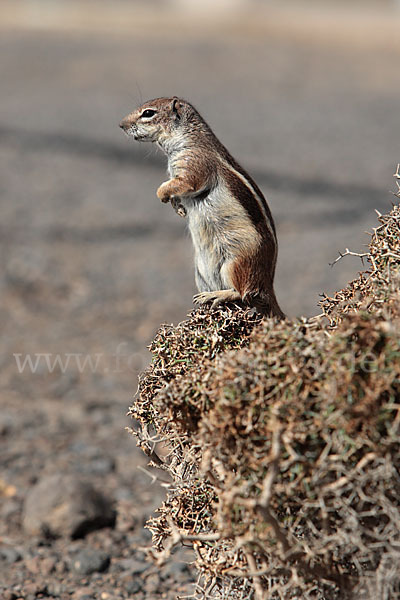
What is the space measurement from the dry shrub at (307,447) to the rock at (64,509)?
1982 mm

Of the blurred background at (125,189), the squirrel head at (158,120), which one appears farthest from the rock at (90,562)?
the squirrel head at (158,120)

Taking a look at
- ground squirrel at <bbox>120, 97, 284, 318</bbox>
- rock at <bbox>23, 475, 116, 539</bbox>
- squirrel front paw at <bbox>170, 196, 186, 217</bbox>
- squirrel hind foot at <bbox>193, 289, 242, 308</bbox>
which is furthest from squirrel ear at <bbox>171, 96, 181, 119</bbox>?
rock at <bbox>23, 475, 116, 539</bbox>

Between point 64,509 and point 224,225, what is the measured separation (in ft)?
6.40

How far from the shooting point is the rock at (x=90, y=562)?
3.47m

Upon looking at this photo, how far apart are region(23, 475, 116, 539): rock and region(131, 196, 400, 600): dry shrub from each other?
1.98 m

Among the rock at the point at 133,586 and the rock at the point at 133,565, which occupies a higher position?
the rock at the point at 133,565

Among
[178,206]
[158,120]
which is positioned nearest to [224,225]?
[178,206]

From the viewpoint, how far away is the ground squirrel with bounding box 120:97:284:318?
259 centimetres

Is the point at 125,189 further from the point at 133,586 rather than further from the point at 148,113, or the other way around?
the point at 133,586

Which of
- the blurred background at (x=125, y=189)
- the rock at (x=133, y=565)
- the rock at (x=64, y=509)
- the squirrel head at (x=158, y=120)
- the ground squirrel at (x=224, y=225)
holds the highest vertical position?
the blurred background at (x=125, y=189)

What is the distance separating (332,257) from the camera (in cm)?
732

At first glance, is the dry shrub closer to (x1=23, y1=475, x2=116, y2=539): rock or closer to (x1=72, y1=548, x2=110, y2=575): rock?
(x1=72, y1=548, x2=110, y2=575): rock

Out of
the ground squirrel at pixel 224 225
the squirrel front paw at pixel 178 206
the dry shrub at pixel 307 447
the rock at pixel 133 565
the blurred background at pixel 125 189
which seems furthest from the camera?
the blurred background at pixel 125 189

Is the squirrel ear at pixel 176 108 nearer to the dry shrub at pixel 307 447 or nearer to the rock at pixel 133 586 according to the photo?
the dry shrub at pixel 307 447
